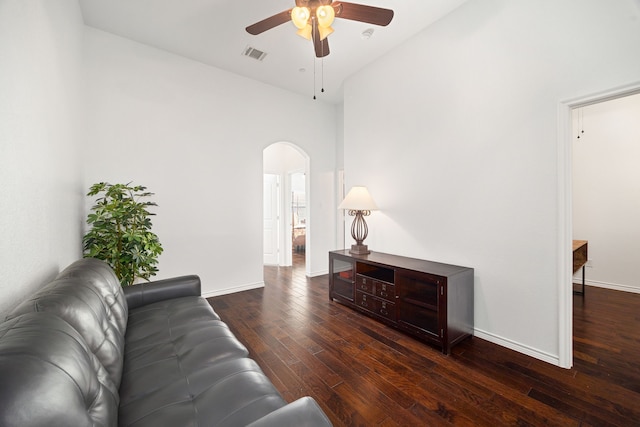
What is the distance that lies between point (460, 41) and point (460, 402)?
325cm

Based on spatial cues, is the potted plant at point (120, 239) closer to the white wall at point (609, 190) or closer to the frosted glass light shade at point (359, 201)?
the frosted glass light shade at point (359, 201)

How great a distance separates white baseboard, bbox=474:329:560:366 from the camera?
2.11 m

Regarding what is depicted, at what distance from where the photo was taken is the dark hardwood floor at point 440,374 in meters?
1.61

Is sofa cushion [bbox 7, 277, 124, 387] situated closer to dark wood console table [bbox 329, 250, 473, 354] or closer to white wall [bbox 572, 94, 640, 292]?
dark wood console table [bbox 329, 250, 473, 354]

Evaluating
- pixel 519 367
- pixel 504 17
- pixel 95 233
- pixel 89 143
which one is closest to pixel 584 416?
pixel 519 367

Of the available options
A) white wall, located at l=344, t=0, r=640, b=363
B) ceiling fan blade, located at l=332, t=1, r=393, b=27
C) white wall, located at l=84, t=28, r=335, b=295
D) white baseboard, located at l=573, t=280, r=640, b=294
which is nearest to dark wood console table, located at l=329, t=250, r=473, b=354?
white wall, located at l=344, t=0, r=640, b=363

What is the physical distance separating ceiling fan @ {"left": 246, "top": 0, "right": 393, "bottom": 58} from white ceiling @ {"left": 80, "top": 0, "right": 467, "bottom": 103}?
733 millimetres

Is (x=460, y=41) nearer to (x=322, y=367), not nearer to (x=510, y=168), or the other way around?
(x=510, y=168)

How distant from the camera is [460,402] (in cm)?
171

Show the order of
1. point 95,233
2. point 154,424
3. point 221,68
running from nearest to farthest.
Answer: point 154,424 < point 95,233 < point 221,68

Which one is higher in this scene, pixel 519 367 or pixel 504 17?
pixel 504 17

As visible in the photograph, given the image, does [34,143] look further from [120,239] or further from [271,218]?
[271,218]

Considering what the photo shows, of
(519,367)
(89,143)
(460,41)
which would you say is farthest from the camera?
(89,143)

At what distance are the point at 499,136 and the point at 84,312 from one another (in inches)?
127
